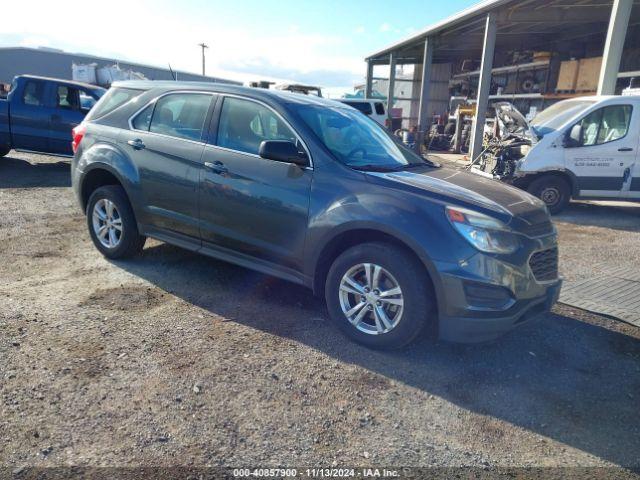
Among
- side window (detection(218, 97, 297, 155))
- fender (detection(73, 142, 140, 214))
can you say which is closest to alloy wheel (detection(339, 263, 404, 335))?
side window (detection(218, 97, 297, 155))

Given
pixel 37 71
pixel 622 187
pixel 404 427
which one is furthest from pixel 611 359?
pixel 37 71

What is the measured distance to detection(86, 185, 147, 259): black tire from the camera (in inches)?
184

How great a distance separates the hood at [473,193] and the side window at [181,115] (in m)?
1.69

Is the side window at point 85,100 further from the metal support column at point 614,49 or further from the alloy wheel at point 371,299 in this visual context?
the metal support column at point 614,49

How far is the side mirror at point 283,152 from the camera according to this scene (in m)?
3.50

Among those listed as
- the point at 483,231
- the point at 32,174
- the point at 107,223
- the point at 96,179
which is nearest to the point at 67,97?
the point at 32,174

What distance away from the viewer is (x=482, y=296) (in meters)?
3.07

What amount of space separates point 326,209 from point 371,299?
72 cm

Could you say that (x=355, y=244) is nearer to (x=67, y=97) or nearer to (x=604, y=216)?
(x=604, y=216)

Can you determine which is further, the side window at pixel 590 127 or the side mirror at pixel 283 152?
the side window at pixel 590 127

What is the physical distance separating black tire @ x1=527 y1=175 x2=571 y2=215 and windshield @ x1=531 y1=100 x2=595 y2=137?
2.65 ft

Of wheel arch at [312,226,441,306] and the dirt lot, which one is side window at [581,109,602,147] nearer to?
the dirt lot

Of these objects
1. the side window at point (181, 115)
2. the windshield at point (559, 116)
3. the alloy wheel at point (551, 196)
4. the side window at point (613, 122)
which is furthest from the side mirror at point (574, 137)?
the side window at point (181, 115)

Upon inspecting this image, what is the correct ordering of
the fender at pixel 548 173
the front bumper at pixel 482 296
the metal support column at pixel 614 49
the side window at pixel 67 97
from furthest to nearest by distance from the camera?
1. the side window at pixel 67 97
2. the metal support column at pixel 614 49
3. the fender at pixel 548 173
4. the front bumper at pixel 482 296
